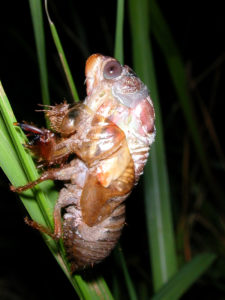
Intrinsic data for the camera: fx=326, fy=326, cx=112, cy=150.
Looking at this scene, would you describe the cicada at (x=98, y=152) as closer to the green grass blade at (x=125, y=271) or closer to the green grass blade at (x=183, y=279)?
the green grass blade at (x=125, y=271)

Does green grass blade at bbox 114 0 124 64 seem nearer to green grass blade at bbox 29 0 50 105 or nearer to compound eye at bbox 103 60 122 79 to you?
compound eye at bbox 103 60 122 79

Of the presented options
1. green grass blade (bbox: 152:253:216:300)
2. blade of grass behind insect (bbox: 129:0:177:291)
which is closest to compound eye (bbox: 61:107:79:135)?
green grass blade (bbox: 152:253:216:300)

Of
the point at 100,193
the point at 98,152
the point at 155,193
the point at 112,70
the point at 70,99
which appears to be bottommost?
the point at 155,193

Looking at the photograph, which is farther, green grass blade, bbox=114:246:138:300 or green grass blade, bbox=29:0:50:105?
green grass blade, bbox=114:246:138:300

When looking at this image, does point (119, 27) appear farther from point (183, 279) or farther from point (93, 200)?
point (183, 279)

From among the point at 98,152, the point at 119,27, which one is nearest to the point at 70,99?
the point at 119,27

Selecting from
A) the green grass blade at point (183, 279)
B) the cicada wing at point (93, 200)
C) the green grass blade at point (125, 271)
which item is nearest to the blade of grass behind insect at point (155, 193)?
the green grass blade at point (183, 279)
